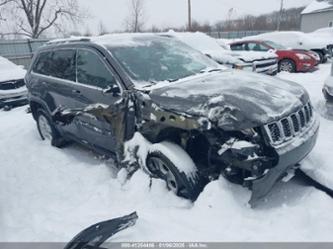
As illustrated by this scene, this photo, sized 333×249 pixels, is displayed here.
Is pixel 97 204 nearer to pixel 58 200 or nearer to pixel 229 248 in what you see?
pixel 58 200

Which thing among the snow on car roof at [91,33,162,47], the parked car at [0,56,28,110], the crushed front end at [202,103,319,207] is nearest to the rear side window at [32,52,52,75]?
the snow on car roof at [91,33,162,47]

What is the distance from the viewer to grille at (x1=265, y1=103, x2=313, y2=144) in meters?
2.72

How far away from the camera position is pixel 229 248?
254cm

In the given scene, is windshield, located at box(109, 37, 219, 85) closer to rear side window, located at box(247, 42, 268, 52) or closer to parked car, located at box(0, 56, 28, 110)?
parked car, located at box(0, 56, 28, 110)

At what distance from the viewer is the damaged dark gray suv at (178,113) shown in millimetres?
2742

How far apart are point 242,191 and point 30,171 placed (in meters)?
3.17

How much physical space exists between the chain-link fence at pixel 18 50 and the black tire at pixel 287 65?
13.6m

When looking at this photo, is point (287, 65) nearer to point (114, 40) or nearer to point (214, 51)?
point (214, 51)

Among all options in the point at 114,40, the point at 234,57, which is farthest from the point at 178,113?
→ the point at 234,57

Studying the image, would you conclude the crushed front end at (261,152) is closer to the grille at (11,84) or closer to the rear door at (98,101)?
the rear door at (98,101)

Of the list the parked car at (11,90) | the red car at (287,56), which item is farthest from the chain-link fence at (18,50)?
the red car at (287,56)

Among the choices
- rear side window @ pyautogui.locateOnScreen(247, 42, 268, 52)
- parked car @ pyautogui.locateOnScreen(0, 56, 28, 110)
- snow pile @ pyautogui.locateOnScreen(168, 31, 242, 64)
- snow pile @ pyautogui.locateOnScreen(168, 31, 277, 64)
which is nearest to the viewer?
parked car @ pyautogui.locateOnScreen(0, 56, 28, 110)

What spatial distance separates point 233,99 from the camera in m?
2.90

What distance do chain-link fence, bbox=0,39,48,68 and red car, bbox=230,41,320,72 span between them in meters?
11.9
